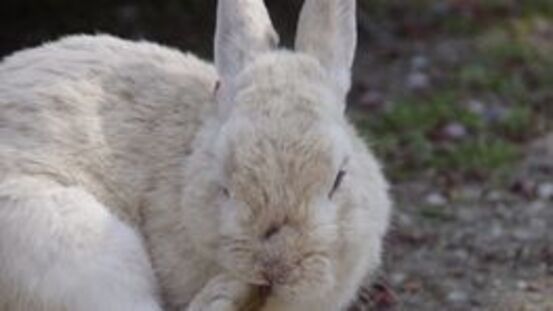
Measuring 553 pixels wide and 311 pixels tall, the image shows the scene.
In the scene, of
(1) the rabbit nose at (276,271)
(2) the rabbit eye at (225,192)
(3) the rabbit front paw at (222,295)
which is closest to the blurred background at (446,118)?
(3) the rabbit front paw at (222,295)

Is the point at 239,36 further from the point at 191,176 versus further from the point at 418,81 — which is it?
the point at 418,81

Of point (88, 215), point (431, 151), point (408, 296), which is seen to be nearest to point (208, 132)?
point (88, 215)

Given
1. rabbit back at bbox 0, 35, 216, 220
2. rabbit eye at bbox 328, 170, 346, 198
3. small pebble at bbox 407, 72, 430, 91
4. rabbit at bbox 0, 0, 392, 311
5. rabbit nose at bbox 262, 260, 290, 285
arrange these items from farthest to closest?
1. small pebble at bbox 407, 72, 430, 91
2. rabbit back at bbox 0, 35, 216, 220
3. rabbit eye at bbox 328, 170, 346, 198
4. rabbit at bbox 0, 0, 392, 311
5. rabbit nose at bbox 262, 260, 290, 285

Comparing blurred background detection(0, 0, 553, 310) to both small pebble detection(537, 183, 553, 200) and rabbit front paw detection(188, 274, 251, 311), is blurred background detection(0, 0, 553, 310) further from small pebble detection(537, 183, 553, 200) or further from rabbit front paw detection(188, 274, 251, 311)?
rabbit front paw detection(188, 274, 251, 311)

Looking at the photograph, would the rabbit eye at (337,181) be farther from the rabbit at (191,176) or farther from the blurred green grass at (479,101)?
the blurred green grass at (479,101)

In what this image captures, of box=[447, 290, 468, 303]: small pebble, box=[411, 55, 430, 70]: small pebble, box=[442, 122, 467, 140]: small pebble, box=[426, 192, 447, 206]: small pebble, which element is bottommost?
box=[411, 55, 430, 70]: small pebble

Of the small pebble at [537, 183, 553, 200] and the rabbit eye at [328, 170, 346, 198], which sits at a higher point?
the rabbit eye at [328, 170, 346, 198]

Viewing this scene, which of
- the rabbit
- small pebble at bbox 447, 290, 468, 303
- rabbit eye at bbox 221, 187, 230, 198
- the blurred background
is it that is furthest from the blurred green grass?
rabbit eye at bbox 221, 187, 230, 198
